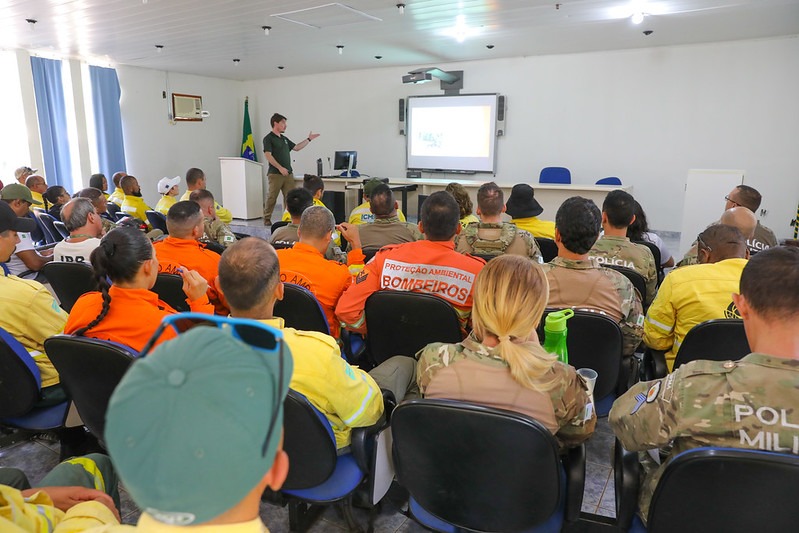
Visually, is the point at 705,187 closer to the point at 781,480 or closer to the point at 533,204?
the point at 533,204

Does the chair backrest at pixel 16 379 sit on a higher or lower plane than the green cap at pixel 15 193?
lower

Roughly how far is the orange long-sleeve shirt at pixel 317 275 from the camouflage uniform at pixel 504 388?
4.08ft

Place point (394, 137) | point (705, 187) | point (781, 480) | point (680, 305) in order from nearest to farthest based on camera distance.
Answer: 1. point (781, 480)
2. point (680, 305)
3. point (705, 187)
4. point (394, 137)

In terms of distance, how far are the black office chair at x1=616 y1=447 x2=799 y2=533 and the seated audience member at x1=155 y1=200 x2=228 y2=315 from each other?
93.1 inches

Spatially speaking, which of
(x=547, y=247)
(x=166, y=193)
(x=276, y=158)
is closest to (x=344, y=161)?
(x=276, y=158)

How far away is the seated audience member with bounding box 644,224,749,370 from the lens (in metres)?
2.05

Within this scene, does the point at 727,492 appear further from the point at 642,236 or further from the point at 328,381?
the point at 642,236

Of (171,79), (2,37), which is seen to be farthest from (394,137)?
(2,37)

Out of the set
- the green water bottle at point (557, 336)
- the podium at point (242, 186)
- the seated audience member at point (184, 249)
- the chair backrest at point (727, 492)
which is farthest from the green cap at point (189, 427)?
the podium at point (242, 186)

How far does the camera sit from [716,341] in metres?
1.85

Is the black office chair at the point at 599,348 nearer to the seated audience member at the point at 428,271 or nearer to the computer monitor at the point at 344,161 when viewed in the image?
the seated audience member at the point at 428,271

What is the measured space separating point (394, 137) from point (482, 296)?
9.33 m

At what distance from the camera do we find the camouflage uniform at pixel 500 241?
3.25 m

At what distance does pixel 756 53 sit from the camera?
281 inches
